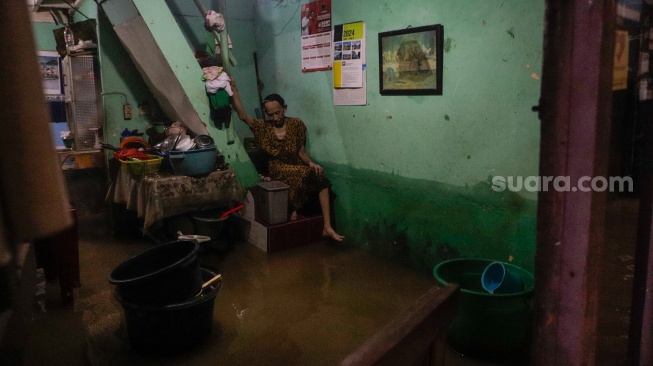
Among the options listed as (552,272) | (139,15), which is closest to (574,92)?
(552,272)

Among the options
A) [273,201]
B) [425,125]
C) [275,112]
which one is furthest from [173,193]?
[425,125]

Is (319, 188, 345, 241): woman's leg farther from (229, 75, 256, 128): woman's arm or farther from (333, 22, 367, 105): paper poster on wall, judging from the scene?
(229, 75, 256, 128): woman's arm

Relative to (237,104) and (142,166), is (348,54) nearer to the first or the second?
(237,104)

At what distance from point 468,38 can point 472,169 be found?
3.50ft

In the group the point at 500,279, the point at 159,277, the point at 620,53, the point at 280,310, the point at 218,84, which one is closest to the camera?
the point at 159,277

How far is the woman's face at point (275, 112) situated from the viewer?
5.50 metres

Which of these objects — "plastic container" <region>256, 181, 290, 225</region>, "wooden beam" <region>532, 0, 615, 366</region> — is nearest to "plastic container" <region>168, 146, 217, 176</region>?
"plastic container" <region>256, 181, 290, 225</region>

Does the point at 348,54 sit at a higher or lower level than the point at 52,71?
lower

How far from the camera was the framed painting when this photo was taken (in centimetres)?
413

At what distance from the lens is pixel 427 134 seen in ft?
14.3

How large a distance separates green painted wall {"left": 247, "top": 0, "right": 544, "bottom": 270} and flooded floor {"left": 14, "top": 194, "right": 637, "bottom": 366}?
54 cm

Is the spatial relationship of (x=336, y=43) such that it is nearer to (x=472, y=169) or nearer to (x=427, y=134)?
(x=427, y=134)

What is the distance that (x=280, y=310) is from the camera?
154 inches

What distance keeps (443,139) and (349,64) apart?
1416mm
